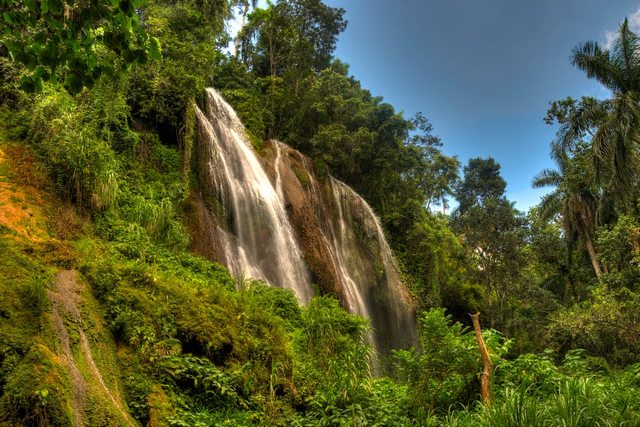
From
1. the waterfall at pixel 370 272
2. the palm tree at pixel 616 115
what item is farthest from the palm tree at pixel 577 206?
the waterfall at pixel 370 272

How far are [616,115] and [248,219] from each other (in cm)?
1193

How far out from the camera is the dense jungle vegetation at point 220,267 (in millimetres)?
3816

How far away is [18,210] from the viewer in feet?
20.9

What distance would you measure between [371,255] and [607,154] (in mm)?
9541

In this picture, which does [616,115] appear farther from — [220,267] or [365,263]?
[220,267]

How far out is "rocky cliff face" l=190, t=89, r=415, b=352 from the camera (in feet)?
45.4

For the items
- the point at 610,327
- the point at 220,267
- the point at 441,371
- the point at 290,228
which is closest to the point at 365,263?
the point at 290,228

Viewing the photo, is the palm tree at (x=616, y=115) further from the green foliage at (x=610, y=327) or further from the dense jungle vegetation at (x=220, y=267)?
the green foliage at (x=610, y=327)

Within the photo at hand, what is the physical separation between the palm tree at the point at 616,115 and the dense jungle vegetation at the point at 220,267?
0.20 ft

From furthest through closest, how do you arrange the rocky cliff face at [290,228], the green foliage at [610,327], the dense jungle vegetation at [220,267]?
the rocky cliff face at [290,228], the green foliage at [610,327], the dense jungle vegetation at [220,267]

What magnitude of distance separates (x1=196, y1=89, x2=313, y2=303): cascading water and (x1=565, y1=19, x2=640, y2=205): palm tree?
10.0 metres

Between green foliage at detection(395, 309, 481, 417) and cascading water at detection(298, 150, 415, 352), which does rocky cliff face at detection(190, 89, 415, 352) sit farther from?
green foliage at detection(395, 309, 481, 417)

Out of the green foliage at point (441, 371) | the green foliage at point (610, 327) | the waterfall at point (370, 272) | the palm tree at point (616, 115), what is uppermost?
the palm tree at point (616, 115)

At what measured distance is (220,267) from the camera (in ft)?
35.9
